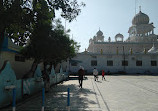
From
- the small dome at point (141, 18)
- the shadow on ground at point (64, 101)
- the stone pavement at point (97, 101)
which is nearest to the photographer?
the stone pavement at point (97, 101)

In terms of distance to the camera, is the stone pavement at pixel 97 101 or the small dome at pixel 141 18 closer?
the stone pavement at pixel 97 101

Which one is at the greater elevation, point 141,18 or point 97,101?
point 141,18

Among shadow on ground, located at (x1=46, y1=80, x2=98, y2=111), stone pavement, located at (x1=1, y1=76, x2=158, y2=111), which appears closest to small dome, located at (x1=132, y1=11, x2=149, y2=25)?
stone pavement, located at (x1=1, y1=76, x2=158, y2=111)

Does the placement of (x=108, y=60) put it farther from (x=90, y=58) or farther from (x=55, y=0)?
(x=55, y=0)

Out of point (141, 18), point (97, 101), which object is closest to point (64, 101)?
point (97, 101)

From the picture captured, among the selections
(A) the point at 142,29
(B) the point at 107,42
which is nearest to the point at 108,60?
(B) the point at 107,42

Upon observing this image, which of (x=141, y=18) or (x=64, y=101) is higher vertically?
(x=141, y=18)

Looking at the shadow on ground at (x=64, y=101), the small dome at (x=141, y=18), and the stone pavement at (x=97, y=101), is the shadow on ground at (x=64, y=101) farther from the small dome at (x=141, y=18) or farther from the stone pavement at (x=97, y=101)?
the small dome at (x=141, y=18)

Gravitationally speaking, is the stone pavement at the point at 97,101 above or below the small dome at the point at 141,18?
below

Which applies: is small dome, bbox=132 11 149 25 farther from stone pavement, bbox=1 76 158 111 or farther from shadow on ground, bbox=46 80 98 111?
shadow on ground, bbox=46 80 98 111

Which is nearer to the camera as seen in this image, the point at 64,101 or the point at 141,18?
the point at 64,101

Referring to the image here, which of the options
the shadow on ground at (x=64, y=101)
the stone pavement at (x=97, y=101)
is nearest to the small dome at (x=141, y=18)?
the stone pavement at (x=97, y=101)

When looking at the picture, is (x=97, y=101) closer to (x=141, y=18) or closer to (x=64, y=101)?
(x=64, y=101)

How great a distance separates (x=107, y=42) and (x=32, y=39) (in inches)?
2256
